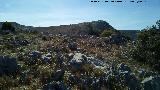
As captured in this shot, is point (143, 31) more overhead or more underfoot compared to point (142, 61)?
more overhead

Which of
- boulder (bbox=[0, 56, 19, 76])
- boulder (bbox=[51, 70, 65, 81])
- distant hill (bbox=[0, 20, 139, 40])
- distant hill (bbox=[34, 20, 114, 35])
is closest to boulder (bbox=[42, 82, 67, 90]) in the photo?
boulder (bbox=[51, 70, 65, 81])

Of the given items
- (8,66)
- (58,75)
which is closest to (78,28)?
(8,66)

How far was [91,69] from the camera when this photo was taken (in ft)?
88.1

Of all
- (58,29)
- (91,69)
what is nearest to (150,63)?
(91,69)

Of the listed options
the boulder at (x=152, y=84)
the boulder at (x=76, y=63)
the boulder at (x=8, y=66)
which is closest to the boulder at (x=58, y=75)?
the boulder at (x=76, y=63)

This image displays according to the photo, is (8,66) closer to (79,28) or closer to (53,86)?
(53,86)

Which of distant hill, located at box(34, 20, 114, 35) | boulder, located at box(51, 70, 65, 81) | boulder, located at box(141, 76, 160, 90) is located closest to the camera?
boulder, located at box(141, 76, 160, 90)

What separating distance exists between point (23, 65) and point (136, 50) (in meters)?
13.0

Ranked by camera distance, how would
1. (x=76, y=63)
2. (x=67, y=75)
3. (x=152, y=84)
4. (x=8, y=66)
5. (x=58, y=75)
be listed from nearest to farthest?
1. (x=152, y=84)
2. (x=58, y=75)
3. (x=67, y=75)
4. (x=8, y=66)
5. (x=76, y=63)

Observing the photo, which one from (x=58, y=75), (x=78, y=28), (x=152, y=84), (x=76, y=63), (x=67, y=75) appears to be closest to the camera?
(x=152, y=84)

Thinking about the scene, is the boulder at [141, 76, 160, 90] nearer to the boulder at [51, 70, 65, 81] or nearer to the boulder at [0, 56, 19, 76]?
the boulder at [51, 70, 65, 81]

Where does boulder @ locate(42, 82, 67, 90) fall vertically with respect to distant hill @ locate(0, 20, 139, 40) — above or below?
above

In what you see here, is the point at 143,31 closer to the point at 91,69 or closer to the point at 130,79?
the point at 91,69

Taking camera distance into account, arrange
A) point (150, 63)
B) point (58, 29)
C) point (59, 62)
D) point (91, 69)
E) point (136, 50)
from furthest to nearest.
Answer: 1. point (58, 29)
2. point (136, 50)
3. point (150, 63)
4. point (59, 62)
5. point (91, 69)
